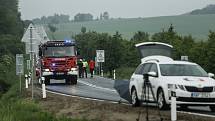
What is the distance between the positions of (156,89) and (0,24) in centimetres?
10062

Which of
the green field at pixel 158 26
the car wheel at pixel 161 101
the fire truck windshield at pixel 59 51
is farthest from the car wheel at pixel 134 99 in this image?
the green field at pixel 158 26

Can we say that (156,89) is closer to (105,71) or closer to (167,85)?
(167,85)

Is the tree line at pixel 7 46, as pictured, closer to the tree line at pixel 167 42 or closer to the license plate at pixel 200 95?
the tree line at pixel 167 42

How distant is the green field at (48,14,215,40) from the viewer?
108812mm

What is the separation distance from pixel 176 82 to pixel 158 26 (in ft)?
358

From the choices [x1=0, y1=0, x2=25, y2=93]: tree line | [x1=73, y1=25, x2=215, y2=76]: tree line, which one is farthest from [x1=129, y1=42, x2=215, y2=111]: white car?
[x1=73, y1=25, x2=215, y2=76]: tree line

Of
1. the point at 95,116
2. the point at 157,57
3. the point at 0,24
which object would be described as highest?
the point at 0,24

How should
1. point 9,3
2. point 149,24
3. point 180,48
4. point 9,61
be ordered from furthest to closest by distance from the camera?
point 9,3, point 149,24, point 9,61, point 180,48

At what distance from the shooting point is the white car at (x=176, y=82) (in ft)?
57.8

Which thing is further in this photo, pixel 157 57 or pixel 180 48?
pixel 180 48

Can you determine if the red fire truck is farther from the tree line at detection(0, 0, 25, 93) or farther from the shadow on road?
the shadow on road

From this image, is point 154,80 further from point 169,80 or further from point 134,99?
point 134,99

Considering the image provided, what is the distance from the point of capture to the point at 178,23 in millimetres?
121625

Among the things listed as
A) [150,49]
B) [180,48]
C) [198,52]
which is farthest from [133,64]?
[150,49]
